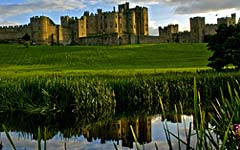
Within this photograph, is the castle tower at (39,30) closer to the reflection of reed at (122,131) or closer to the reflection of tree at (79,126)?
the reflection of tree at (79,126)

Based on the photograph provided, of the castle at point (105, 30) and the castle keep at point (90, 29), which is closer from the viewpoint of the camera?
the castle keep at point (90, 29)

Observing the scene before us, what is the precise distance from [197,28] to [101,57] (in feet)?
146

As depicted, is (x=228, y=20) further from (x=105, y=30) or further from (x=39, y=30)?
(x=39, y=30)

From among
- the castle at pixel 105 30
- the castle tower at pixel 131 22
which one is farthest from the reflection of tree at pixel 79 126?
→ the castle tower at pixel 131 22

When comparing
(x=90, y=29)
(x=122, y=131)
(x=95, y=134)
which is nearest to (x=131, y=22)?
(x=90, y=29)

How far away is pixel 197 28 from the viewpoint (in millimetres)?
93000

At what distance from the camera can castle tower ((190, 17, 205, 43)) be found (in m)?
92.1

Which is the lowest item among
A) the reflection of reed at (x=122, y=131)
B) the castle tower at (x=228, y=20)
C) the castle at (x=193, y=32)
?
the reflection of reed at (x=122, y=131)

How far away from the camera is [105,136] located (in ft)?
48.2

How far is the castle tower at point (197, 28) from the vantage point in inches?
3625

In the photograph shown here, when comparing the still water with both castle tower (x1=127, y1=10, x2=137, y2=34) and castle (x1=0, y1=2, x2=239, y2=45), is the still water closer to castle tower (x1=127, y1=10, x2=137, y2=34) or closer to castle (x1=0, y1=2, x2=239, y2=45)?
castle (x1=0, y1=2, x2=239, y2=45)

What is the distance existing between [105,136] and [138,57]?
39394mm

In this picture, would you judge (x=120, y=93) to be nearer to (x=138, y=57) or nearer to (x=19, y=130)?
(x=19, y=130)

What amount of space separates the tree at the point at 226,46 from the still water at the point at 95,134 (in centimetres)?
1103
